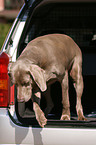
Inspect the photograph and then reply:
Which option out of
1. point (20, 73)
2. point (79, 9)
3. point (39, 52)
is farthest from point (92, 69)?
point (79, 9)

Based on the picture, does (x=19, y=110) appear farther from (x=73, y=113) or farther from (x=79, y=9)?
(x=79, y=9)

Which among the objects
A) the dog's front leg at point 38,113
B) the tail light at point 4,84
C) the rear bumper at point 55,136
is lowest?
the rear bumper at point 55,136

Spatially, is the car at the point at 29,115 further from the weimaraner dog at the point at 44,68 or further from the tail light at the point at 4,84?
the weimaraner dog at the point at 44,68

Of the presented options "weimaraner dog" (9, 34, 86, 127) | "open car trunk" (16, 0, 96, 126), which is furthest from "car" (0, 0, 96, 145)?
"weimaraner dog" (9, 34, 86, 127)

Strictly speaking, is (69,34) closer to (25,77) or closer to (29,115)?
(29,115)

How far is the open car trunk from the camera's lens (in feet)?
9.85

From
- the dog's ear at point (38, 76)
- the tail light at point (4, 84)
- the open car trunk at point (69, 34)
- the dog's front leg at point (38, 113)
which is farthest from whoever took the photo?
the open car trunk at point (69, 34)

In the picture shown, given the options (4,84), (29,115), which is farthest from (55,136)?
(4,84)

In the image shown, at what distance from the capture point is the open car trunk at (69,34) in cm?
300

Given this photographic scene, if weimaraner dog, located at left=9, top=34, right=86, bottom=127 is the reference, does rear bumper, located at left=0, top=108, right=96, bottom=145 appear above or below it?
below

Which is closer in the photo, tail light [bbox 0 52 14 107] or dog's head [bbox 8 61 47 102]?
dog's head [bbox 8 61 47 102]

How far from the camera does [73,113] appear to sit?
3232 millimetres

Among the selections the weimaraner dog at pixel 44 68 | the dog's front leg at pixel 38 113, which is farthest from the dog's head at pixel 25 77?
the dog's front leg at pixel 38 113

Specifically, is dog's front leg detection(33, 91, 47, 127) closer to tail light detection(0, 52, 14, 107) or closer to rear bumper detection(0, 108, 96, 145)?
rear bumper detection(0, 108, 96, 145)
